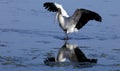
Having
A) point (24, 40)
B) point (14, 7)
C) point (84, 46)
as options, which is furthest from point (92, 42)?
point (14, 7)

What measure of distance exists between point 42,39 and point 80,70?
3.10 metres

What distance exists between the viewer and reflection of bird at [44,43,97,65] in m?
10.8

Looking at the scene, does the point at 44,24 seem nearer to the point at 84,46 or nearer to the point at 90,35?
the point at 90,35

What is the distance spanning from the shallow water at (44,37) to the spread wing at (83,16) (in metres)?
0.26

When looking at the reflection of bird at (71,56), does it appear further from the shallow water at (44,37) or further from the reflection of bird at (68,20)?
the reflection of bird at (68,20)

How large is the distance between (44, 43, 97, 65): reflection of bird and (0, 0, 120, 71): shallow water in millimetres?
116

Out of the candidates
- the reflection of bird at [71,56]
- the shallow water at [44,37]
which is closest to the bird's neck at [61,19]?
the shallow water at [44,37]

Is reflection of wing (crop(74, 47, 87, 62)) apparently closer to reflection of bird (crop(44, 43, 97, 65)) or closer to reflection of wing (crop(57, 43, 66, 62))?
reflection of bird (crop(44, 43, 97, 65))

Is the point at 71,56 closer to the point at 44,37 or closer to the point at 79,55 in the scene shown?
the point at 79,55

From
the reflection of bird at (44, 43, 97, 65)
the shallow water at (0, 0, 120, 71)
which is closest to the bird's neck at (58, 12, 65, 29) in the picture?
the shallow water at (0, 0, 120, 71)

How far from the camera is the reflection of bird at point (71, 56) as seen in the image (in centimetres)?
1084

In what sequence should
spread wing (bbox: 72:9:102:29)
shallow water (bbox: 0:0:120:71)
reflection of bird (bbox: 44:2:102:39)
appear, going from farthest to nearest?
reflection of bird (bbox: 44:2:102:39) → spread wing (bbox: 72:9:102:29) → shallow water (bbox: 0:0:120:71)

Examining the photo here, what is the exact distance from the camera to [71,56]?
37.1 ft

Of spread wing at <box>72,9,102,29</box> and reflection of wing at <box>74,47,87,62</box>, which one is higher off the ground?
spread wing at <box>72,9,102,29</box>
